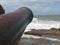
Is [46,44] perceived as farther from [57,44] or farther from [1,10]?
[1,10]

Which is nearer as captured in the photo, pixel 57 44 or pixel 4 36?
pixel 4 36

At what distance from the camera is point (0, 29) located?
228 cm

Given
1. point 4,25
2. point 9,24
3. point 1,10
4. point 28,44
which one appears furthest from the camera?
point 28,44

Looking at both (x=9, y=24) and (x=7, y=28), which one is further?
(x=9, y=24)

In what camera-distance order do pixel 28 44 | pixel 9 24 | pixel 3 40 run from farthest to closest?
pixel 28 44
pixel 9 24
pixel 3 40

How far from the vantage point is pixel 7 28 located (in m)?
2.43

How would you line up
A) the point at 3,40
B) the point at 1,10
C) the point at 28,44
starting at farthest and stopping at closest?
1. the point at 28,44
2. the point at 1,10
3. the point at 3,40

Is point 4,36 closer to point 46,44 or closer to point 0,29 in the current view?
point 0,29

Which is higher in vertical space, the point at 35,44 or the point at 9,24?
the point at 9,24

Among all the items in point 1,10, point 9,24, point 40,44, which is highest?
point 9,24

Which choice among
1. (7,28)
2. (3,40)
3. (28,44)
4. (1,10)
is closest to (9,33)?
(7,28)

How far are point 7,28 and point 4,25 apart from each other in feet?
0.20

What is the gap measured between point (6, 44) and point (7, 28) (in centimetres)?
19

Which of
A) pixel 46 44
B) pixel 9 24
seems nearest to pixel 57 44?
pixel 46 44
